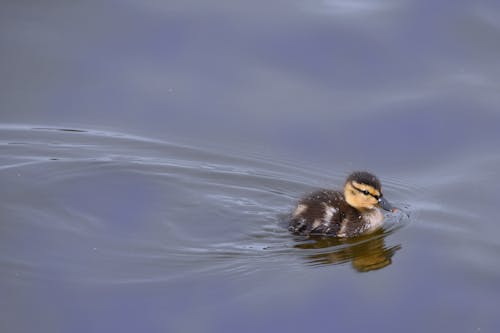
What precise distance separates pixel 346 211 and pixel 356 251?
1.32 feet

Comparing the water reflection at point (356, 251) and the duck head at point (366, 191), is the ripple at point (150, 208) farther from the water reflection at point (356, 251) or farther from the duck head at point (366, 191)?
the duck head at point (366, 191)

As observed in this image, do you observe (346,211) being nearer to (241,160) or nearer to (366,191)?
(366,191)

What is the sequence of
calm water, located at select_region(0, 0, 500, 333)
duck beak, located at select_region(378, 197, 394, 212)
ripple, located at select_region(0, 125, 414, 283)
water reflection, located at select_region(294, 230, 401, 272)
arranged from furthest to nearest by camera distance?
duck beak, located at select_region(378, 197, 394, 212) → water reflection, located at select_region(294, 230, 401, 272) → ripple, located at select_region(0, 125, 414, 283) → calm water, located at select_region(0, 0, 500, 333)

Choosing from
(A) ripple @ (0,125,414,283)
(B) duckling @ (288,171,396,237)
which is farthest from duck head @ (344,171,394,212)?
(A) ripple @ (0,125,414,283)

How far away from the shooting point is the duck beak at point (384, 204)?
5.55 m

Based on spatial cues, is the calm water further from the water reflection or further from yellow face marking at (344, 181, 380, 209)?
yellow face marking at (344, 181, 380, 209)

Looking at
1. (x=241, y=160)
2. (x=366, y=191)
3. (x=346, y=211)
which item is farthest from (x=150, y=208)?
(x=366, y=191)

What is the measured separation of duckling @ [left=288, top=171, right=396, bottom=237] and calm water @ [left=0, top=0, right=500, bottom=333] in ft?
0.32

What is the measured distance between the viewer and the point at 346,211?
561cm

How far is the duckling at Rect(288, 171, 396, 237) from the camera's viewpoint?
17.9 ft

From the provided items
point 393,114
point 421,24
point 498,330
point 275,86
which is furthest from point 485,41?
point 498,330

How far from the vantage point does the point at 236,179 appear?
5875mm

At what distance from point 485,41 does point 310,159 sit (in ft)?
5.92

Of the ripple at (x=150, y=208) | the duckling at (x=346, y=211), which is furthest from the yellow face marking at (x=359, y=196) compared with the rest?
the ripple at (x=150, y=208)
